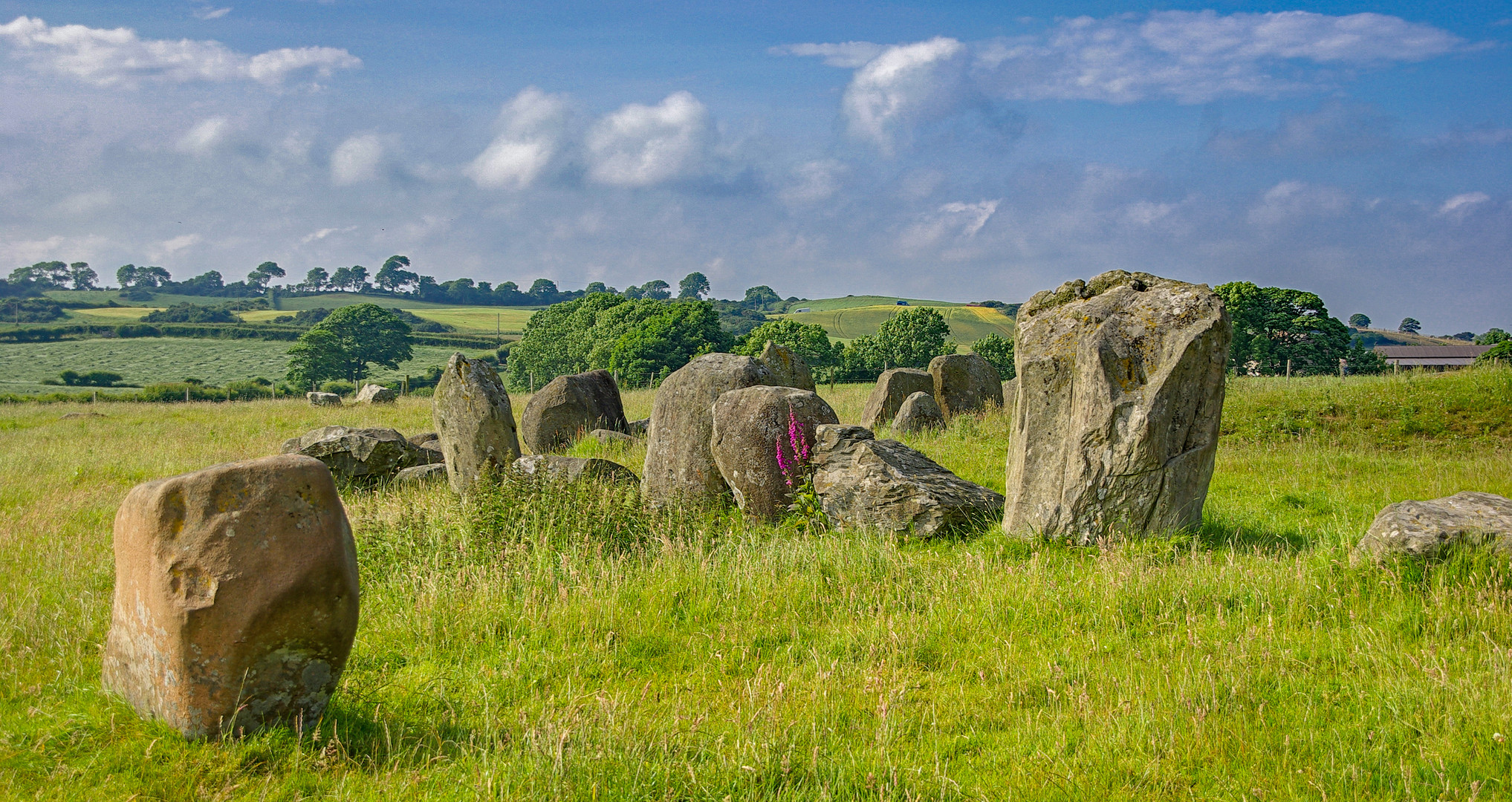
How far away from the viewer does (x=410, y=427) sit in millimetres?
28078

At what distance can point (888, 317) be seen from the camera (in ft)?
403

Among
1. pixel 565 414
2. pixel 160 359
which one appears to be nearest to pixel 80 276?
pixel 160 359

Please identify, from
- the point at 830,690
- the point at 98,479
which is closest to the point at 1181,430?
the point at 830,690

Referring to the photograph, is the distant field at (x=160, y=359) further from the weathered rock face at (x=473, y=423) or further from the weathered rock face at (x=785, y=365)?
the weathered rock face at (x=473, y=423)

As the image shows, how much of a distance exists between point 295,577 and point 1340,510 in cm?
1262

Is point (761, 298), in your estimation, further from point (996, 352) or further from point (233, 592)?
point (233, 592)

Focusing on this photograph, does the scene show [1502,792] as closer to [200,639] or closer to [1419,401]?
[200,639]

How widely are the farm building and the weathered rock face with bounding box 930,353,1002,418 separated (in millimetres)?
60374

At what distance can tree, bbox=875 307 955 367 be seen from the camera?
67.7 metres

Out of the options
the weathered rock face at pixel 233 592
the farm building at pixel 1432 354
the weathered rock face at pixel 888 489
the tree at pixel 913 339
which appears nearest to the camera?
the weathered rock face at pixel 233 592

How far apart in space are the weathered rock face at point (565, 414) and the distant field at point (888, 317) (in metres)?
82.8

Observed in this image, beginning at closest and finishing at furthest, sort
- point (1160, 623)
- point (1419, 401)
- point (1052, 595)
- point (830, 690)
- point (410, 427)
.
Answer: point (830, 690), point (1160, 623), point (1052, 595), point (1419, 401), point (410, 427)

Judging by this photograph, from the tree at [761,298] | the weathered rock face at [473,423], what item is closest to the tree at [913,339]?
the weathered rock face at [473,423]

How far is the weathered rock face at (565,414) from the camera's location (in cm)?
2039
